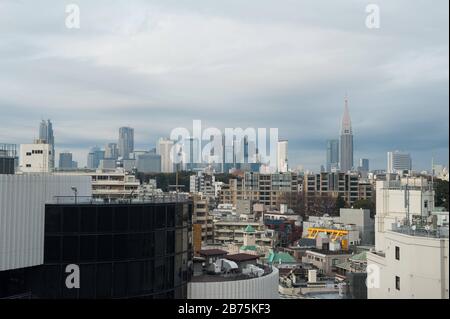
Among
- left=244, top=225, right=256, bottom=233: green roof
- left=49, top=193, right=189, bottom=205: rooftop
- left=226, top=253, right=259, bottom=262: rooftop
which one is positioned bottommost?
left=244, top=225, right=256, bottom=233: green roof

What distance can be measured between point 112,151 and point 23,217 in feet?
145

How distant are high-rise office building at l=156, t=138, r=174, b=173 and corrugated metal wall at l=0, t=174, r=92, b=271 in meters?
22.2

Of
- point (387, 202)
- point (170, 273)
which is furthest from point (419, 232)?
point (387, 202)

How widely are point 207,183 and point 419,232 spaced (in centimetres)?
4747

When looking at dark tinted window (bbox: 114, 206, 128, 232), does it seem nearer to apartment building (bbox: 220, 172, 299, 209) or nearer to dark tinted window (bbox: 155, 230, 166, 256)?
dark tinted window (bbox: 155, 230, 166, 256)

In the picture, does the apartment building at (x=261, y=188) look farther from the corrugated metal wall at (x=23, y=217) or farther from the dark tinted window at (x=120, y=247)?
the corrugated metal wall at (x=23, y=217)

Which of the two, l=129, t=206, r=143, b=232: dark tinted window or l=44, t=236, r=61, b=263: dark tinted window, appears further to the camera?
l=129, t=206, r=143, b=232: dark tinted window

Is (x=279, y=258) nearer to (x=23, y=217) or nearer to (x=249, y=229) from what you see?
(x=249, y=229)

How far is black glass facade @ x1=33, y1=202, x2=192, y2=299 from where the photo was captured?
25.6 feet

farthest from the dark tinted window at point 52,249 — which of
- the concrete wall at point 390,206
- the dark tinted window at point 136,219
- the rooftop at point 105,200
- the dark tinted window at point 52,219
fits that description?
the concrete wall at point 390,206

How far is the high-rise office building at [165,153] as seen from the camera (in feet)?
107

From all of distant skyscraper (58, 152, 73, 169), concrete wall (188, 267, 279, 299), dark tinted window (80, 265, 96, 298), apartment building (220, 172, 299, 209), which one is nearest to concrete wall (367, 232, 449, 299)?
concrete wall (188, 267, 279, 299)
